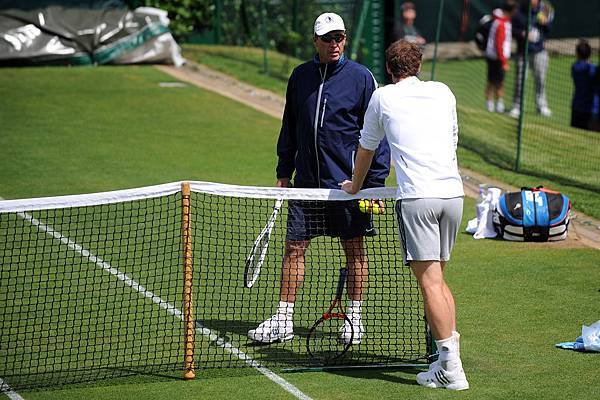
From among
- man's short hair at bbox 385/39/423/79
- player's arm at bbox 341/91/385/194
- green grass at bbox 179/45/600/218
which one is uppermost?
man's short hair at bbox 385/39/423/79

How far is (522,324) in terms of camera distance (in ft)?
26.8

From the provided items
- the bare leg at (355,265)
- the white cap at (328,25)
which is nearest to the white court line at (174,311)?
the bare leg at (355,265)

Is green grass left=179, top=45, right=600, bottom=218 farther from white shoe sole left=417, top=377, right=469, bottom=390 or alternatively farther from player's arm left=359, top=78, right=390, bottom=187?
white shoe sole left=417, top=377, right=469, bottom=390

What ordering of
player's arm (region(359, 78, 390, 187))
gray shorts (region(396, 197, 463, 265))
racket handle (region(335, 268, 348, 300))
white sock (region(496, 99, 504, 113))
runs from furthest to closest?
white sock (region(496, 99, 504, 113)) < player's arm (region(359, 78, 390, 187)) < racket handle (region(335, 268, 348, 300)) < gray shorts (region(396, 197, 463, 265))

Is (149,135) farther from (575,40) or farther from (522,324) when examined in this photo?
(575,40)

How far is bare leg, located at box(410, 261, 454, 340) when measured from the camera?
6.56 m

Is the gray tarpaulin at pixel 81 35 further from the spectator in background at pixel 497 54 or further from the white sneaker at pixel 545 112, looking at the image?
the white sneaker at pixel 545 112

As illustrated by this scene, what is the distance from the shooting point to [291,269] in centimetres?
769

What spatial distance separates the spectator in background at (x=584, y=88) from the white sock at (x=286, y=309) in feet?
36.7

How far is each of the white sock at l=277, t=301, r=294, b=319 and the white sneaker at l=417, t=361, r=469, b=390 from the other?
137cm

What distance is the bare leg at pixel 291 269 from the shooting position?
762 centimetres

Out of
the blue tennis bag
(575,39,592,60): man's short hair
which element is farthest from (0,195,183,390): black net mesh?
(575,39,592,60): man's short hair

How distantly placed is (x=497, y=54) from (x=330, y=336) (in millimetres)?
13070

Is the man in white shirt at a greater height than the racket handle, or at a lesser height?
greater
